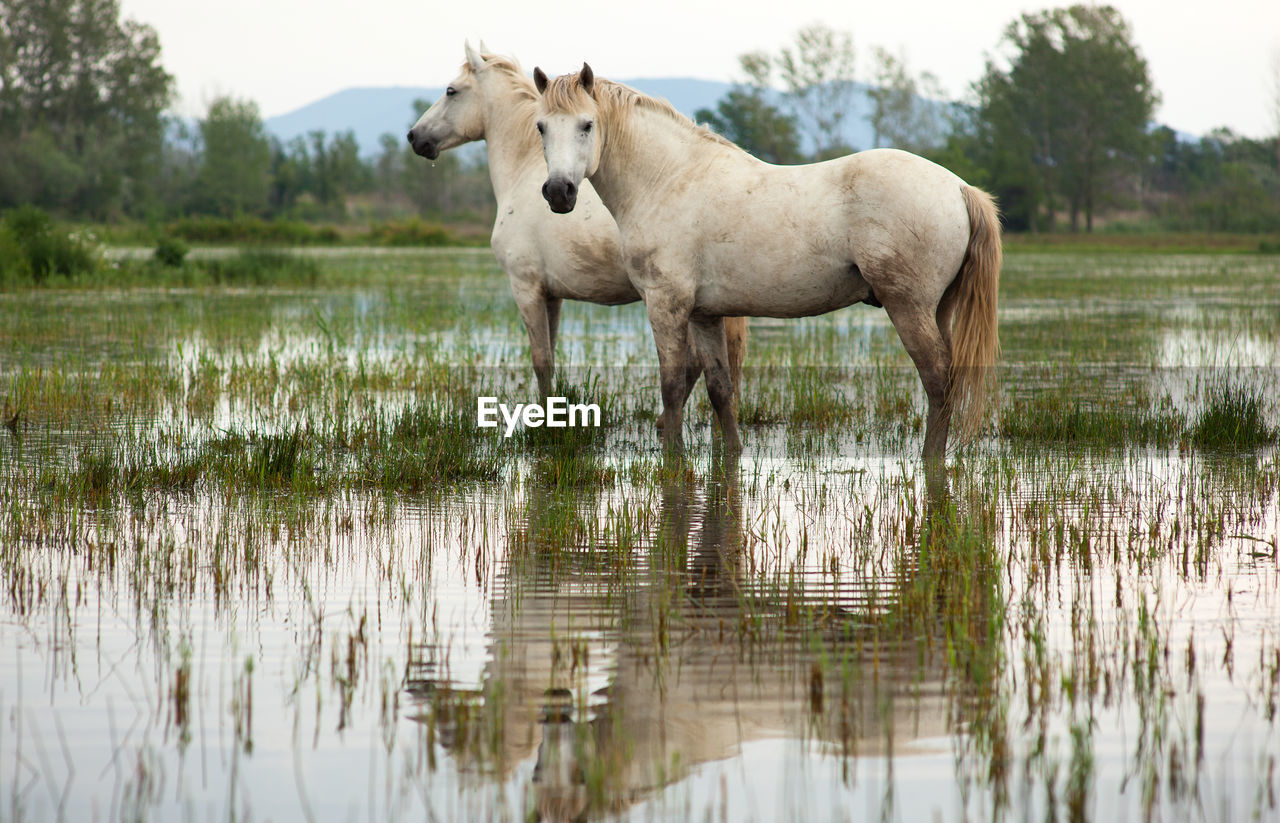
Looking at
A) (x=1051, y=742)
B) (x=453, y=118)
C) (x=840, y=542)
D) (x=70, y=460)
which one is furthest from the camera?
(x=453, y=118)

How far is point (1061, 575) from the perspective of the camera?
4359 millimetres

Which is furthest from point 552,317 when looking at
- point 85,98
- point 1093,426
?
point 85,98

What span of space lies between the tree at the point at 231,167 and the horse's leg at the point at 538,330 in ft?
218

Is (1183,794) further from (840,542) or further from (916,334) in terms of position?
(916,334)

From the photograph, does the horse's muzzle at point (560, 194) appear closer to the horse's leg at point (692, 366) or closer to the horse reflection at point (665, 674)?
the horse's leg at point (692, 366)

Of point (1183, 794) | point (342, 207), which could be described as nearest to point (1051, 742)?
point (1183, 794)

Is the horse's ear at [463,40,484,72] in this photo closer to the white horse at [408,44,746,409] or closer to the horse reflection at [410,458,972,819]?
the white horse at [408,44,746,409]

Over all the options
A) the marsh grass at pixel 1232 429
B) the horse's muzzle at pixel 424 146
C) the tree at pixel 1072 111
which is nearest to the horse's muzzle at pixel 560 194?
the horse's muzzle at pixel 424 146

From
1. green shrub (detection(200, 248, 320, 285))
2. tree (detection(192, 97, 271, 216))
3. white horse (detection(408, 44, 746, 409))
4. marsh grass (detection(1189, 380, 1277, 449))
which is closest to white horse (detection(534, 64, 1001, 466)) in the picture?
white horse (detection(408, 44, 746, 409))

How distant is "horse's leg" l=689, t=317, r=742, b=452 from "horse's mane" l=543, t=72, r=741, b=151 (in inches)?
43.6

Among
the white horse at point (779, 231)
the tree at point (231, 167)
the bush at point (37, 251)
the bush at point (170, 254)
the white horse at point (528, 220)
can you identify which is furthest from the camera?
the tree at point (231, 167)

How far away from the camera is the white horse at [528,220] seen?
25.6 ft

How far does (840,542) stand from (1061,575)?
92 centimetres

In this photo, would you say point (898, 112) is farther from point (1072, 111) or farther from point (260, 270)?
point (260, 270)
